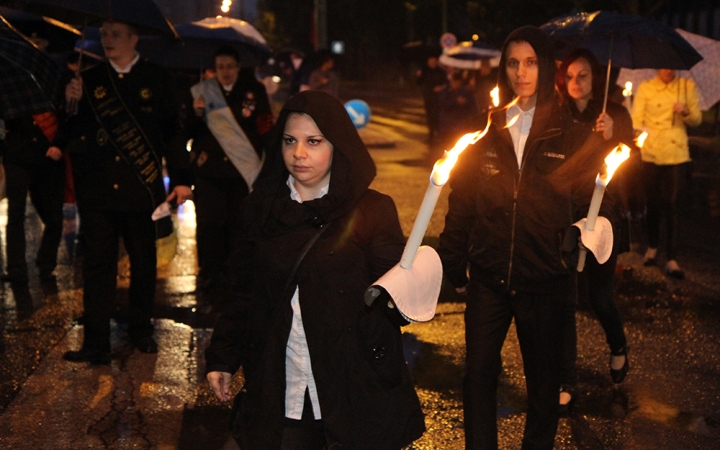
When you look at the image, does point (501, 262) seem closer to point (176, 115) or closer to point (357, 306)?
point (357, 306)

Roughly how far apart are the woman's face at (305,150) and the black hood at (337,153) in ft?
0.11

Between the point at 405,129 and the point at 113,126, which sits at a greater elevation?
the point at 113,126

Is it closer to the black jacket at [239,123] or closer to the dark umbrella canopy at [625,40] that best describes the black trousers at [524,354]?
the dark umbrella canopy at [625,40]

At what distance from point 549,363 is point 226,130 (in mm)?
4408

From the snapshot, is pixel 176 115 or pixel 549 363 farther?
pixel 176 115

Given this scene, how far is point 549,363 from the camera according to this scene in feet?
14.1

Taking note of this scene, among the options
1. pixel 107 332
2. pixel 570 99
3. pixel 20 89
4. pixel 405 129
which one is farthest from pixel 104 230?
pixel 405 129

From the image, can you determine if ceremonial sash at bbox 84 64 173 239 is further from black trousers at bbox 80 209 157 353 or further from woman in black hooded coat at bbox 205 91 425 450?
woman in black hooded coat at bbox 205 91 425 450

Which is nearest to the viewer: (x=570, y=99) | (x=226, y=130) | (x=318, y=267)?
(x=318, y=267)

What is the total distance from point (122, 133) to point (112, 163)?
20cm

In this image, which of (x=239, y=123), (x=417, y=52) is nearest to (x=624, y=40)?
(x=239, y=123)

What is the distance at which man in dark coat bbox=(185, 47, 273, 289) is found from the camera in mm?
8008

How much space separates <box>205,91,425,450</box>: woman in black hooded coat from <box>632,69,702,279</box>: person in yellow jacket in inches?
237

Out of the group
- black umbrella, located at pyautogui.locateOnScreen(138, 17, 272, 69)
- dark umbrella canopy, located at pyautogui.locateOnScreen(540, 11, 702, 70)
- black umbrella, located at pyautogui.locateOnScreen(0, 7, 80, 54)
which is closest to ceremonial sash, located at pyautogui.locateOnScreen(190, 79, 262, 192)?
black umbrella, located at pyautogui.locateOnScreen(138, 17, 272, 69)
